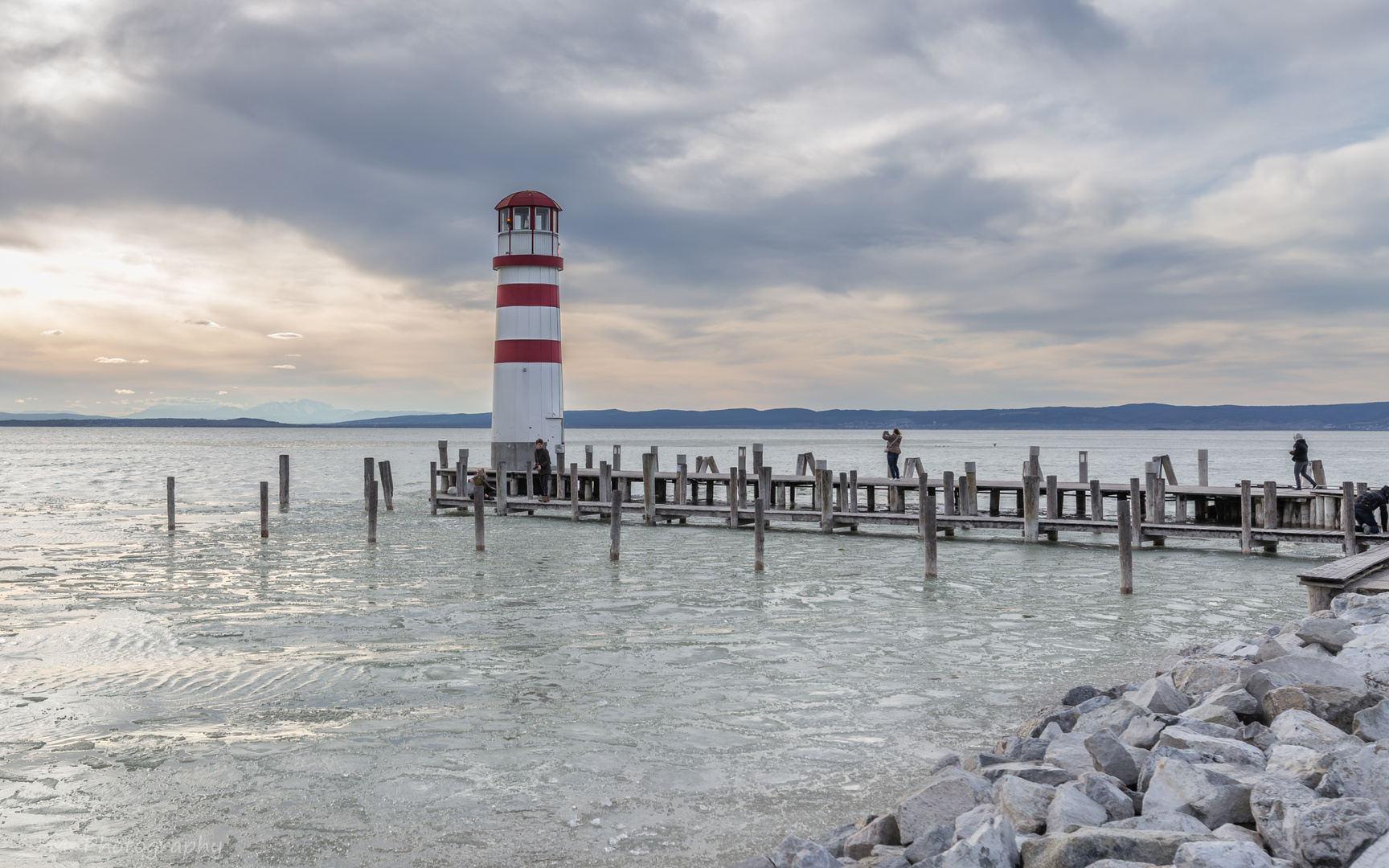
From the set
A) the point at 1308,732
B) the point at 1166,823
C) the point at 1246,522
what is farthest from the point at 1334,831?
the point at 1246,522

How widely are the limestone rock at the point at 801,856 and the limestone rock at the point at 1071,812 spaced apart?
1148 millimetres

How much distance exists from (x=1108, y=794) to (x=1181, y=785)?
373 mm

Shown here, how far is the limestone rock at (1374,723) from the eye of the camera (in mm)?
6121

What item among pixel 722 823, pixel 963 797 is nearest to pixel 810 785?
pixel 722 823

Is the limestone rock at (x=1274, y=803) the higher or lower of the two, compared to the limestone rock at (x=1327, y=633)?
lower

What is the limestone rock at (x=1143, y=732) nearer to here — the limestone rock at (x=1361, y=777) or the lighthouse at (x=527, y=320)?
the limestone rock at (x=1361, y=777)

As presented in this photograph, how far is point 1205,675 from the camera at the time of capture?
8109mm

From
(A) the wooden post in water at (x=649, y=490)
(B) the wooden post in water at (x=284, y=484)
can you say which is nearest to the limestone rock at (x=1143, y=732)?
(A) the wooden post in water at (x=649, y=490)

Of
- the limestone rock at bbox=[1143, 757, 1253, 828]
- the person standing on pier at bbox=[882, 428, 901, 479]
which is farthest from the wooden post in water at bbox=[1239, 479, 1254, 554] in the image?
the limestone rock at bbox=[1143, 757, 1253, 828]

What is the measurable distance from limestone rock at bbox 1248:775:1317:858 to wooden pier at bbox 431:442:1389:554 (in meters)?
14.2

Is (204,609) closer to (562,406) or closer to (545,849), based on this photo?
(545,849)

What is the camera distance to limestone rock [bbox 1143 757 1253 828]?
5.10m

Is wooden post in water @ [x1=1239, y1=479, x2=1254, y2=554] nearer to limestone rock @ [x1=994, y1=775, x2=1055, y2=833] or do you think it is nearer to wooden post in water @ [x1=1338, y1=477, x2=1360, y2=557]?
wooden post in water @ [x1=1338, y1=477, x2=1360, y2=557]

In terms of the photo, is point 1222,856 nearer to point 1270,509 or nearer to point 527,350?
point 1270,509
